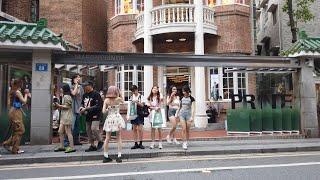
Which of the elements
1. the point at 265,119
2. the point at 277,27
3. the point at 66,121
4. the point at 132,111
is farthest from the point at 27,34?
the point at 277,27

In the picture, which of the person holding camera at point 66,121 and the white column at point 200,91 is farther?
the white column at point 200,91

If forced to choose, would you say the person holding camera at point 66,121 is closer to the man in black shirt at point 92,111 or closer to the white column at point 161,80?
the man in black shirt at point 92,111

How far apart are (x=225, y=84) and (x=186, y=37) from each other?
121 inches

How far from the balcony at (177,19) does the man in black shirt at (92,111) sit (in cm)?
907

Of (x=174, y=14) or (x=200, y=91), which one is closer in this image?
(x=200, y=91)

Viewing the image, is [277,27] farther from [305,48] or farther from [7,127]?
[7,127]

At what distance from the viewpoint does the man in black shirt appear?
407 inches

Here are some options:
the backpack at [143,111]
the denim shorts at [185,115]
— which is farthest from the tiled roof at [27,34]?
the denim shorts at [185,115]

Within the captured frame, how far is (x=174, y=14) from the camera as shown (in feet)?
63.0

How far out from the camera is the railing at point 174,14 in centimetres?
1912

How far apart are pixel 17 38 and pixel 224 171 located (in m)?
6.67

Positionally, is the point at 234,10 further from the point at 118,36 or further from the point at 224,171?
the point at 224,171

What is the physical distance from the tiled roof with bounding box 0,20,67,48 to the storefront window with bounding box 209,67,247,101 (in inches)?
399

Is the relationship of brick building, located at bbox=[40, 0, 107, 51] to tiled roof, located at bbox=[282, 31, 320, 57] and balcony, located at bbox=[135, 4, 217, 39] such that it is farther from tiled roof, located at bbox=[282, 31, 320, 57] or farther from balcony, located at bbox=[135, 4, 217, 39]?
tiled roof, located at bbox=[282, 31, 320, 57]
